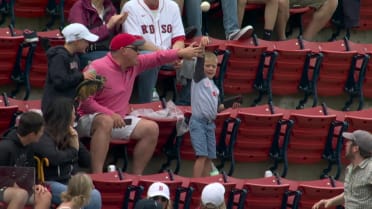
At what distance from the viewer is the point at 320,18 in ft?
52.5

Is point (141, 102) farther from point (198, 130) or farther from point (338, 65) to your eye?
point (338, 65)

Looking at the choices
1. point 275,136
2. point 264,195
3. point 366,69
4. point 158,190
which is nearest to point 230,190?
point 264,195

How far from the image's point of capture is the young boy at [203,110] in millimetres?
14141

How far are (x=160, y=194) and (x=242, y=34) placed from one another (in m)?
2.78

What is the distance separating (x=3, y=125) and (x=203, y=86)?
1.69 meters

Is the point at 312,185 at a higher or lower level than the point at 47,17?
lower

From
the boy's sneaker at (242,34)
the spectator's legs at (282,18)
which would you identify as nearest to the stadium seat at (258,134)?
the boy's sneaker at (242,34)

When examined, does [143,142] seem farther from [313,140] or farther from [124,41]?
[313,140]

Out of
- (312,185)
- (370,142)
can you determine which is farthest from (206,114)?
(370,142)

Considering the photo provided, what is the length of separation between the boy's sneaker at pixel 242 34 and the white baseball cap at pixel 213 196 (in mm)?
2563

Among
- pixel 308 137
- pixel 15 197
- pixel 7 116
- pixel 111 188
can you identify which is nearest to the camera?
pixel 15 197

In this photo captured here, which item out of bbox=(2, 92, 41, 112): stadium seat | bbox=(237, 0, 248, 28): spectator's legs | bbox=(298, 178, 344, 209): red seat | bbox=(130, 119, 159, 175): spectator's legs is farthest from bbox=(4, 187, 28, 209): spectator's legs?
bbox=(237, 0, 248, 28): spectator's legs

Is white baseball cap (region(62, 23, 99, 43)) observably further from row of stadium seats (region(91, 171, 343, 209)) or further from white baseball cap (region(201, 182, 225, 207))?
white baseball cap (region(201, 182, 225, 207))

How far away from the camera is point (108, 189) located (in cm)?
1338
